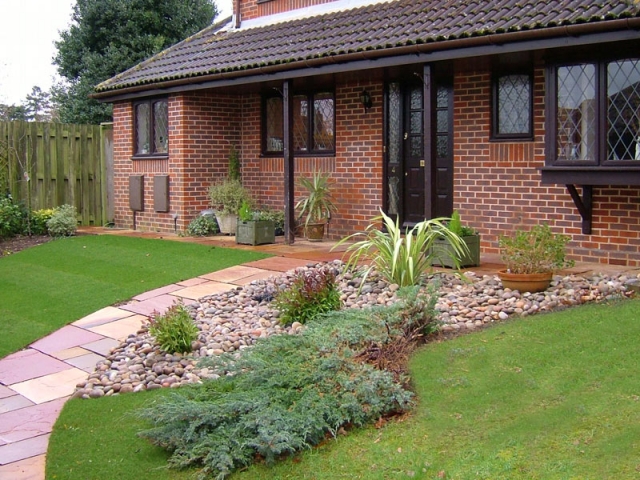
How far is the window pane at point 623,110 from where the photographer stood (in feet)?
27.0

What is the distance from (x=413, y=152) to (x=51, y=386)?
A: 685 cm

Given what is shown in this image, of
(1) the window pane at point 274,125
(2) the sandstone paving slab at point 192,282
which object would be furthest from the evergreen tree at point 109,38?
(2) the sandstone paving slab at point 192,282

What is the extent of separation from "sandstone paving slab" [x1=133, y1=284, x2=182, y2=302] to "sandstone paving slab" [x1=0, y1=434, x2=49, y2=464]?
369 centimetres

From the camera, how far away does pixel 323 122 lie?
507 inches

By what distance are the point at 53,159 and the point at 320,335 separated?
11.2 meters

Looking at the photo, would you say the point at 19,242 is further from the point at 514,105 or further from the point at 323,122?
the point at 514,105

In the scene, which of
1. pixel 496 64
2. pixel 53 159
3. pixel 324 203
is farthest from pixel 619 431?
pixel 53 159

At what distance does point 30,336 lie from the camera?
7.64m

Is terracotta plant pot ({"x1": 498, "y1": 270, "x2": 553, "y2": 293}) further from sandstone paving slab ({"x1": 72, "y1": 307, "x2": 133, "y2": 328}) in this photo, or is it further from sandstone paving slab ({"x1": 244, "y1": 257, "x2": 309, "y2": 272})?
sandstone paving slab ({"x1": 72, "y1": 307, "x2": 133, "y2": 328})

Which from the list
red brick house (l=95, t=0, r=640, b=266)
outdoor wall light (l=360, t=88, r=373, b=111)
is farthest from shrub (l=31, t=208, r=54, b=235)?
outdoor wall light (l=360, t=88, r=373, b=111)

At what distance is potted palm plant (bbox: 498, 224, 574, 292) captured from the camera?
292 inches

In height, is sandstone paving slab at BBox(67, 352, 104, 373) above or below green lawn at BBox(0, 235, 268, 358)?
below

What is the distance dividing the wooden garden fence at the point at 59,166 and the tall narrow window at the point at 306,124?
3.90 m

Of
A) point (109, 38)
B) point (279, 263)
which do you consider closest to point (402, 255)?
point (279, 263)
